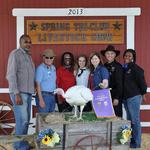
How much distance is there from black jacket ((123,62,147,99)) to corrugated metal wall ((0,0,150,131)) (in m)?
0.93

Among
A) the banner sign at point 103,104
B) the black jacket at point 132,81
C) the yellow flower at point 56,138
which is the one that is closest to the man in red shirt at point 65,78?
the black jacket at point 132,81

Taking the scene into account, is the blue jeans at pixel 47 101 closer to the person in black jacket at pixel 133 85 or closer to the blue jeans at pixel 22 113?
the blue jeans at pixel 22 113

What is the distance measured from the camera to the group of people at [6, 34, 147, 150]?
17.2 feet

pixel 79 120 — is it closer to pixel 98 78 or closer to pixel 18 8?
pixel 98 78

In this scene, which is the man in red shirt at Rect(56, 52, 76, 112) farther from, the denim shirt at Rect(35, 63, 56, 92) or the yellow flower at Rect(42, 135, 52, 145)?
the yellow flower at Rect(42, 135, 52, 145)

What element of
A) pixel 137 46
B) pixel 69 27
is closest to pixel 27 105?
pixel 69 27

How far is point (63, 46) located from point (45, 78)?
1.24 metres

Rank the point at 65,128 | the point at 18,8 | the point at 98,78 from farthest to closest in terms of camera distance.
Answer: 1. the point at 18,8
2. the point at 98,78
3. the point at 65,128

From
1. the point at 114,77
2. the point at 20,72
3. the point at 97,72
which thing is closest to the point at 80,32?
the point at 114,77

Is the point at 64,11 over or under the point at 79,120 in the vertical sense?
over

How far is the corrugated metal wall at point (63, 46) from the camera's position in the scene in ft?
21.6

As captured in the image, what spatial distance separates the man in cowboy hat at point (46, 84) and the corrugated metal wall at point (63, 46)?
936 mm

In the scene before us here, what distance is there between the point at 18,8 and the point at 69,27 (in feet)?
3.17

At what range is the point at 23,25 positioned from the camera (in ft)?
21.6
